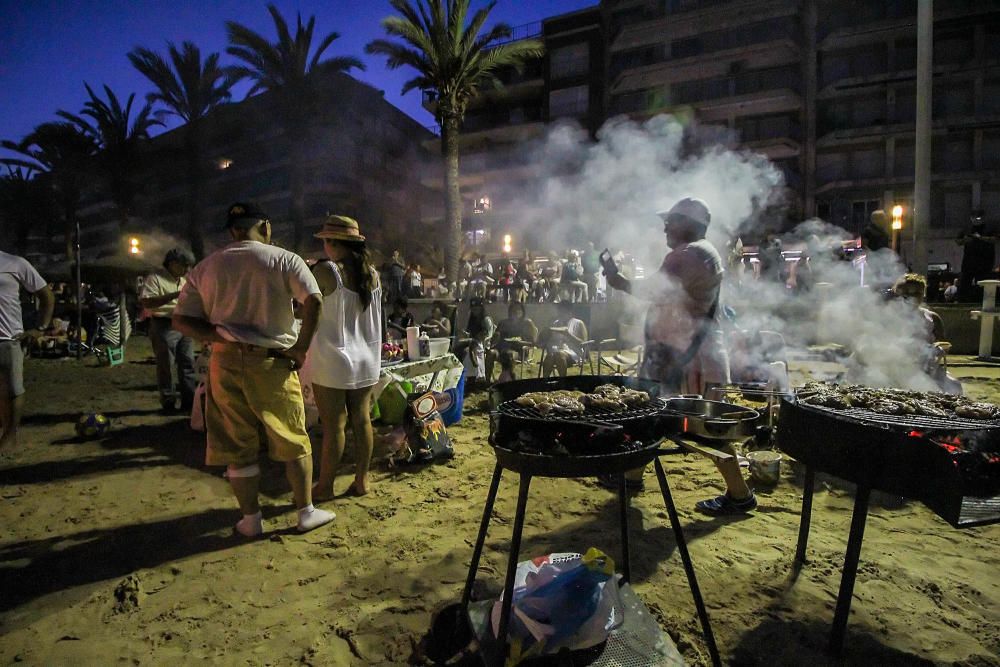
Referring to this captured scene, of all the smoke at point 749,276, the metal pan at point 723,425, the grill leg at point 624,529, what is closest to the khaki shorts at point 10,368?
the grill leg at point 624,529

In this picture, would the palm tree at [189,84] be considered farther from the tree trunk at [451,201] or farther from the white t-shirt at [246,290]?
the white t-shirt at [246,290]

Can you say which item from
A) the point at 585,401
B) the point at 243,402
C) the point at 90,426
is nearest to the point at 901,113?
the point at 585,401

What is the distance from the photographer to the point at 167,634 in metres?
2.48

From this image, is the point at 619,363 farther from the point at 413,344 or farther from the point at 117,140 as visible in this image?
the point at 117,140

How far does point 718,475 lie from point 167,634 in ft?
13.6

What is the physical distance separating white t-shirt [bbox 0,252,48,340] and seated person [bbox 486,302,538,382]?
541 cm

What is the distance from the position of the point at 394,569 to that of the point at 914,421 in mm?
2819

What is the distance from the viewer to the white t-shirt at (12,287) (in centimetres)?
425

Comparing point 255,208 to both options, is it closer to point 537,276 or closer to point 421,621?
point 421,621

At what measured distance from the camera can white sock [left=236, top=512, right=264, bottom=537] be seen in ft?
11.2

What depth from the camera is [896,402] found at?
282 cm

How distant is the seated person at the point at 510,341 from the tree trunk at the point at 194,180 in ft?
68.7

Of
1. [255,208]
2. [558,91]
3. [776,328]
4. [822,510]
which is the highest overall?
[558,91]

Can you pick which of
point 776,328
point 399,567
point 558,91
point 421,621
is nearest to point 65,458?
point 399,567
